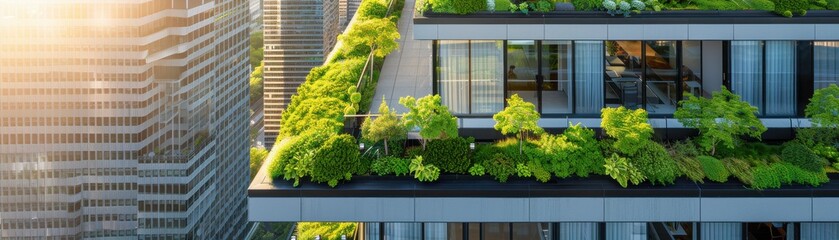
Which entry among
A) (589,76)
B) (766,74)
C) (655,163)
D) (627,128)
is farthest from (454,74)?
(766,74)

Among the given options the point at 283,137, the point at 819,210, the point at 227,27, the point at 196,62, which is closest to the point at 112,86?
the point at 196,62

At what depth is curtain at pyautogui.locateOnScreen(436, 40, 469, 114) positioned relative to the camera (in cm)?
2503

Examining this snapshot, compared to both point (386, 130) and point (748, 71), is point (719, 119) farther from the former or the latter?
point (386, 130)

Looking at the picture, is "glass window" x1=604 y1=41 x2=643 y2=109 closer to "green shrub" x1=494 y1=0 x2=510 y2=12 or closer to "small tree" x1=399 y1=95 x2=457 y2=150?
"green shrub" x1=494 y1=0 x2=510 y2=12

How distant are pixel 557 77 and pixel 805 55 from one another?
6.53m

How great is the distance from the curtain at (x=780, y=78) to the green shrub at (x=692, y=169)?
5.33 metres

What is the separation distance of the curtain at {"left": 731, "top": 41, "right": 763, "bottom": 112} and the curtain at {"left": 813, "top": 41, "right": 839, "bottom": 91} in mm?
1428

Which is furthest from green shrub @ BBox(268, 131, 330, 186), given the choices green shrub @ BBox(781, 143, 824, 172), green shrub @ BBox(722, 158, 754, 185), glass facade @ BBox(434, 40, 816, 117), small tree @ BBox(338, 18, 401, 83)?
small tree @ BBox(338, 18, 401, 83)

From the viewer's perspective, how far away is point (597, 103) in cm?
2538

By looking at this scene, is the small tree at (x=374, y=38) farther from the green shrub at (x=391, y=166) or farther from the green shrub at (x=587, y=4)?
the green shrub at (x=391, y=166)

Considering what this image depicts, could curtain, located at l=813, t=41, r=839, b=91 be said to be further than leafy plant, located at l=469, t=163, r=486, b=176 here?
Yes

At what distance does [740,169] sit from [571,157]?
378 cm

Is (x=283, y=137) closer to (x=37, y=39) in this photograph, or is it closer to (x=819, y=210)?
(x=819, y=210)

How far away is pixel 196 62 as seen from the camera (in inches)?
6742
